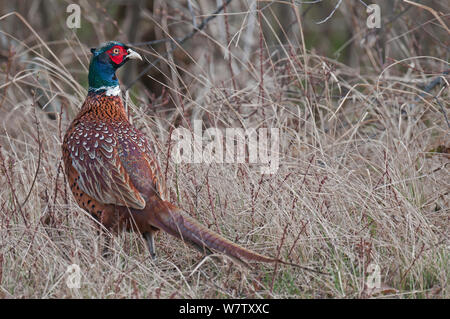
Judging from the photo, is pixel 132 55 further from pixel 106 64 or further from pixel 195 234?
pixel 195 234

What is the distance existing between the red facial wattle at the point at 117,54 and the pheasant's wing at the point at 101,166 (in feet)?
1.32

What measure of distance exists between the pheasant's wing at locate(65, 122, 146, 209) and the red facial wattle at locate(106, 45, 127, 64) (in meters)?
0.40

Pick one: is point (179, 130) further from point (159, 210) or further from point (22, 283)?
point (22, 283)

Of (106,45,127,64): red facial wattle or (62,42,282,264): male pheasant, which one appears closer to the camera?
(62,42,282,264): male pheasant

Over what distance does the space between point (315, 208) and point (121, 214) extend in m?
1.03

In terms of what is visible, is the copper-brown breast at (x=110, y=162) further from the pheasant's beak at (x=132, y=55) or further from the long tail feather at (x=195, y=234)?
the pheasant's beak at (x=132, y=55)

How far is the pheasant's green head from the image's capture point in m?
3.39

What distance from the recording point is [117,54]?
11.1 feet

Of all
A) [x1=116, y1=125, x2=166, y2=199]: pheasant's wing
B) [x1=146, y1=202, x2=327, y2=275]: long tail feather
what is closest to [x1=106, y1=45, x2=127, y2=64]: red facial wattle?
[x1=116, y1=125, x2=166, y2=199]: pheasant's wing

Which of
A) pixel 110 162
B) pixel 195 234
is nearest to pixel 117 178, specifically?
pixel 110 162

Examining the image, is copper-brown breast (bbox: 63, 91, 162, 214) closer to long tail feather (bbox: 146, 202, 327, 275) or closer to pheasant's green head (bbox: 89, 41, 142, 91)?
long tail feather (bbox: 146, 202, 327, 275)

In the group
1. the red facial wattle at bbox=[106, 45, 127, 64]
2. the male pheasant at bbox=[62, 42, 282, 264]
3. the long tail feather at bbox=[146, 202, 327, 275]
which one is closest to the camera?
the long tail feather at bbox=[146, 202, 327, 275]

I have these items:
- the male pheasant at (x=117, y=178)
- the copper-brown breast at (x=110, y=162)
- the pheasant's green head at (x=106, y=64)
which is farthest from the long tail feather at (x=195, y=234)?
the pheasant's green head at (x=106, y=64)
